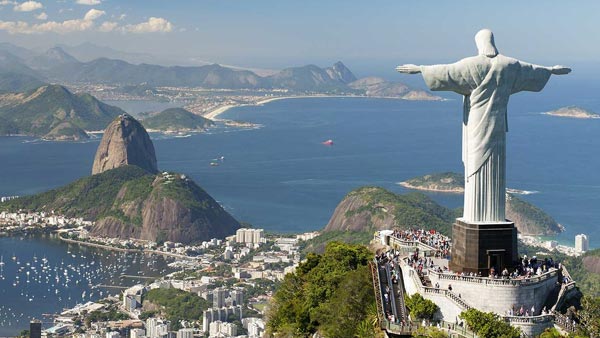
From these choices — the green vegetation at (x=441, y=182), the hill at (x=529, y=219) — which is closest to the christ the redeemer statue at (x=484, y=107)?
the hill at (x=529, y=219)

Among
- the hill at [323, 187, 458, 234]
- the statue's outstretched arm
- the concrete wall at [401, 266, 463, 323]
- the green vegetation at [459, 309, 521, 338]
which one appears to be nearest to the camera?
the green vegetation at [459, 309, 521, 338]

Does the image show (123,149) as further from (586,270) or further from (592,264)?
(586,270)

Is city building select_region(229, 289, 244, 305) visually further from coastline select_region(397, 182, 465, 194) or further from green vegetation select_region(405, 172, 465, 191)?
green vegetation select_region(405, 172, 465, 191)

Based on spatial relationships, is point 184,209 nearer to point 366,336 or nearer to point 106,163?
point 106,163

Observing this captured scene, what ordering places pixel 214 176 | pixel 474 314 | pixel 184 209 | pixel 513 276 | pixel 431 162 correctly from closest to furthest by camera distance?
1. pixel 474 314
2. pixel 513 276
3. pixel 184 209
4. pixel 214 176
5. pixel 431 162

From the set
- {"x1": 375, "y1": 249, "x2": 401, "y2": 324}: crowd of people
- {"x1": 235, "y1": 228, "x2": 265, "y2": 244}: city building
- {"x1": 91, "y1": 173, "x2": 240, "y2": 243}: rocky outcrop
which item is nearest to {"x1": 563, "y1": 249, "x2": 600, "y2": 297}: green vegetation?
{"x1": 235, "y1": 228, "x2": 265, "y2": 244}: city building

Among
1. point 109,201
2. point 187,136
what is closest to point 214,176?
point 109,201
